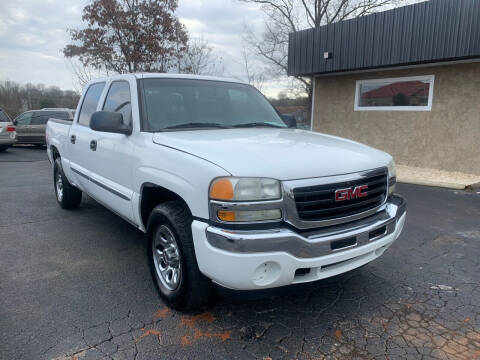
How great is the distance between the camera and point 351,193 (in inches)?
99.4

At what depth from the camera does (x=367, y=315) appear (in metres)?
2.82

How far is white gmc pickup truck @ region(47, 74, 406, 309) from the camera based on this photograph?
221 centimetres

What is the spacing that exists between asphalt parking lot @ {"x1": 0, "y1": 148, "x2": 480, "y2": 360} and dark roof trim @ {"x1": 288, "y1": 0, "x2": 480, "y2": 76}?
5.42 meters

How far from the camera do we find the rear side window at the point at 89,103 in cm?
449

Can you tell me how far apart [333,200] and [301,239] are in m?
0.40

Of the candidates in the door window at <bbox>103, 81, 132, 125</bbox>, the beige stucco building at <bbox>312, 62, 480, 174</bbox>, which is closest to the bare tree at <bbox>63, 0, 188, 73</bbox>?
the beige stucco building at <bbox>312, 62, 480, 174</bbox>

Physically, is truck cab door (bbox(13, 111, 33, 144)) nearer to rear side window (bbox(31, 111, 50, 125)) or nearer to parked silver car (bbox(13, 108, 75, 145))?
parked silver car (bbox(13, 108, 75, 145))

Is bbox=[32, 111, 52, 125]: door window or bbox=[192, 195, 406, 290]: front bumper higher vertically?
bbox=[32, 111, 52, 125]: door window

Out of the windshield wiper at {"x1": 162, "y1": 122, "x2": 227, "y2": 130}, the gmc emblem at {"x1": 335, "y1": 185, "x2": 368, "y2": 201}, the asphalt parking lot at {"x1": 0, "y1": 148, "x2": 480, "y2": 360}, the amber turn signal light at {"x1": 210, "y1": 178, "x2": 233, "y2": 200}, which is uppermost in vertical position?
the windshield wiper at {"x1": 162, "y1": 122, "x2": 227, "y2": 130}

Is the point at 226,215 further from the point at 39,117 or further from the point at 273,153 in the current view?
the point at 39,117

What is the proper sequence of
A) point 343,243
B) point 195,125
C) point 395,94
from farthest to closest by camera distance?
point 395,94 → point 195,125 → point 343,243

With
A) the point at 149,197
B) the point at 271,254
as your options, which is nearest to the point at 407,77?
the point at 149,197

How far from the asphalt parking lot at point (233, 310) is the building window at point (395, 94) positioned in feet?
20.1

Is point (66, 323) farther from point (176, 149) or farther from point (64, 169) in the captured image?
point (64, 169)
